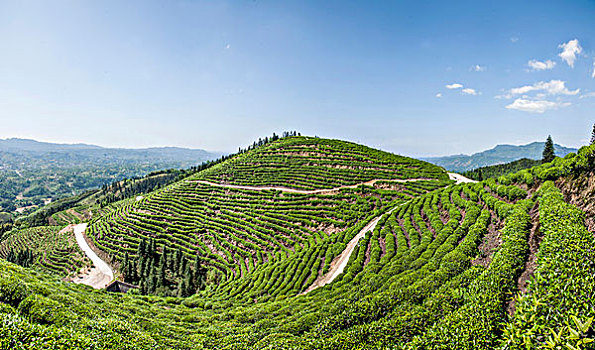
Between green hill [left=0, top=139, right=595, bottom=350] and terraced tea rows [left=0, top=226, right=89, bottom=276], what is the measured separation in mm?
28637

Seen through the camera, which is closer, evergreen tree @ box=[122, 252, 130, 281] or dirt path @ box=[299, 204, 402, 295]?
dirt path @ box=[299, 204, 402, 295]

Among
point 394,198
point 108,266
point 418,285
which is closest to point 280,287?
point 418,285

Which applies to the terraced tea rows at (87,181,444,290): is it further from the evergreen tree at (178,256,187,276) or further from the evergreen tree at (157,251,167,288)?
the evergreen tree at (157,251,167,288)

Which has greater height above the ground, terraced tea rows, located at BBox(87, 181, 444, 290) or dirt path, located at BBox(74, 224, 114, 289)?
terraced tea rows, located at BBox(87, 181, 444, 290)

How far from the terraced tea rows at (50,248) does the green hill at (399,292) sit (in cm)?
2864

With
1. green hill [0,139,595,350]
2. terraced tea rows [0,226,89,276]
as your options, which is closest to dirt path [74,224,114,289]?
terraced tea rows [0,226,89,276]

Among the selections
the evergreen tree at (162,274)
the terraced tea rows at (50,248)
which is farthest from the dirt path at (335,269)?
the terraced tea rows at (50,248)

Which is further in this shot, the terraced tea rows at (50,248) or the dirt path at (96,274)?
the terraced tea rows at (50,248)

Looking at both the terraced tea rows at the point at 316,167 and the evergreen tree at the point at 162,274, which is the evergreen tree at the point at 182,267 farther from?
the terraced tea rows at the point at 316,167

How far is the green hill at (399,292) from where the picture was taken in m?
8.31

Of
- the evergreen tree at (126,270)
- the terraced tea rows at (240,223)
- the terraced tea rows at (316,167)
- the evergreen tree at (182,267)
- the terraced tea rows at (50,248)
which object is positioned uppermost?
the terraced tea rows at (316,167)

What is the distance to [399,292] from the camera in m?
13.5

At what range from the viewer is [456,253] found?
1609 cm

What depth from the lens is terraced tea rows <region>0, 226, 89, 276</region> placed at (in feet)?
175
